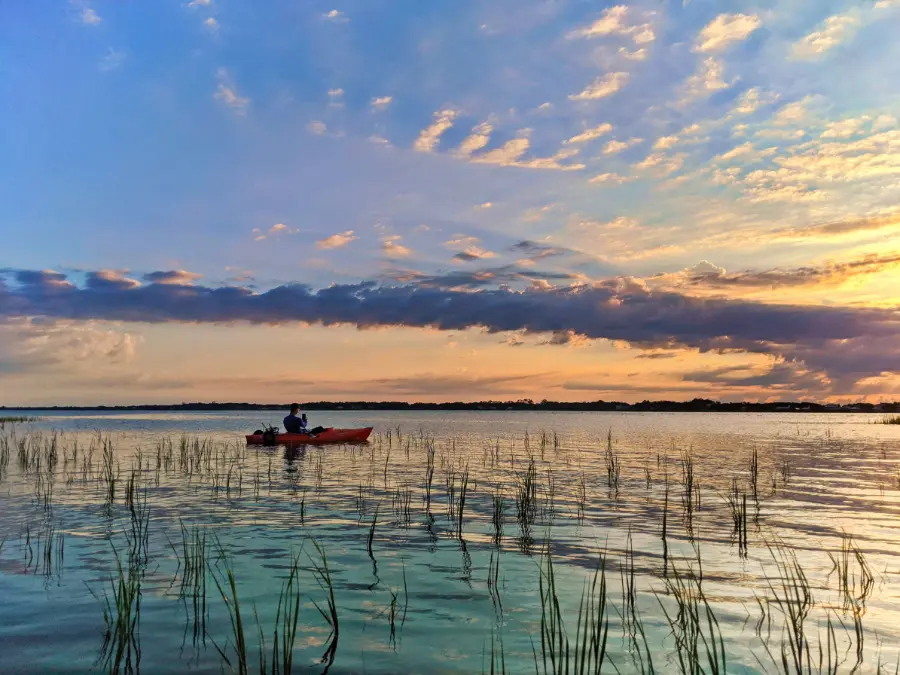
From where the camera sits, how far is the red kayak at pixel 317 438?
30.9m

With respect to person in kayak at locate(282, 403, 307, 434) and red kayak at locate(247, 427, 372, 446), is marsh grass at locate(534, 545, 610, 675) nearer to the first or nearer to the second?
red kayak at locate(247, 427, 372, 446)

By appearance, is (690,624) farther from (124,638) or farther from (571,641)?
(124,638)

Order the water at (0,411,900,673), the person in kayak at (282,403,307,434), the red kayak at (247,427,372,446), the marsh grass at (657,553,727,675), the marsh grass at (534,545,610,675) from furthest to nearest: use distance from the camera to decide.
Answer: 1. the person in kayak at (282,403,307,434)
2. the red kayak at (247,427,372,446)
3. the water at (0,411,900,673)
4. the marsh grass at (657,553,727,675)
5. the marsh grass at (534,545,610,675)

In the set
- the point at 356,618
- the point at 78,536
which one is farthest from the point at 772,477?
the point at 78,536

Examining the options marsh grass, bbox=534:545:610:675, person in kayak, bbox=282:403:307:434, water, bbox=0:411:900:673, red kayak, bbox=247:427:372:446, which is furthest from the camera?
person in kayak, bbox=282:403:307:434

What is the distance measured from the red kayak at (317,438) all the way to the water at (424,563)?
1103 centimetres

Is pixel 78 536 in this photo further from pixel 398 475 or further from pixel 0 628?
pixel 398 475

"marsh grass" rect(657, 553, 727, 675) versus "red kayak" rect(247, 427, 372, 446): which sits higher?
"marsh grass" rect(657, 553, 727, 675)

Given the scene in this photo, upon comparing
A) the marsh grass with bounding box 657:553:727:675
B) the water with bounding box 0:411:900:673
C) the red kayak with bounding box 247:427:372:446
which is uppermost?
the marsh grass with bounding box 657:553:727:675

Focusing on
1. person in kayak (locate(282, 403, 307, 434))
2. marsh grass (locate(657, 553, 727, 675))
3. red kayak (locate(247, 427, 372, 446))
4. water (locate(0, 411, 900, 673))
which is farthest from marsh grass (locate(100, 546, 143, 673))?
person in kayak (locate(282, 403, 307, 434))

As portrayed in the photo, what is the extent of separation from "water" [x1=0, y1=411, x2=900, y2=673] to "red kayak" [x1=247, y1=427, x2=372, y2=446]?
11.0 metres

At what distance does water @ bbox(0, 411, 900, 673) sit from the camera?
6.10 meters

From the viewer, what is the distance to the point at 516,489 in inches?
659

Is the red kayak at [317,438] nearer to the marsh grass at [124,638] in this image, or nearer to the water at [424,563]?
the water at [424,563]
